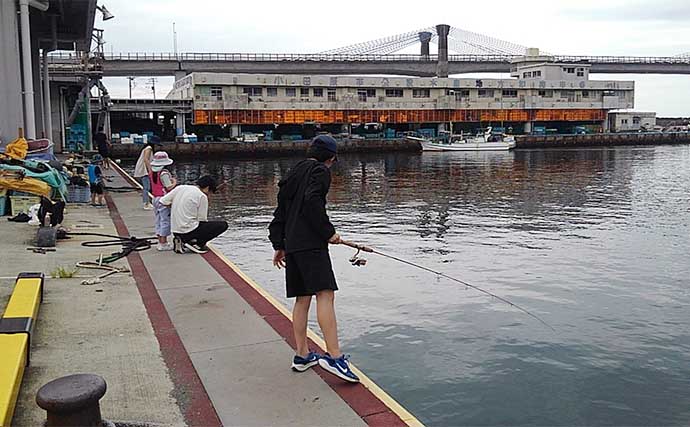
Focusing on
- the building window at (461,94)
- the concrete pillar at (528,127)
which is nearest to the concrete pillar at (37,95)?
the building window at (461,94)

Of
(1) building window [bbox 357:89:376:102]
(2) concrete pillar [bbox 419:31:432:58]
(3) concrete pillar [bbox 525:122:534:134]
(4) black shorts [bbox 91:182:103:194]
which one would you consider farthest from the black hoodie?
(2) concrete pillar [bbox 419:31:432:58]

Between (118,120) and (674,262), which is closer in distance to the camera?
(674,262)

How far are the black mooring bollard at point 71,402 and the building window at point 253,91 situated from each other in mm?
66634

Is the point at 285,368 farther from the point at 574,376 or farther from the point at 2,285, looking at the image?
the point at 2,285

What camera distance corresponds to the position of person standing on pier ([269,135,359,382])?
549cm

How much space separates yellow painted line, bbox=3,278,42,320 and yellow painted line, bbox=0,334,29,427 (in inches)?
33.1

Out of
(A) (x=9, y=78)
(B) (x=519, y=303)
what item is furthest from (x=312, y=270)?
(A) (x=9, y=78)

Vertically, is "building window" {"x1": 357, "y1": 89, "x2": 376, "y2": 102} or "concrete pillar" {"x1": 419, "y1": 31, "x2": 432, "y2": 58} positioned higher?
"concrete pillar" {"x1": 419, "y1": 31, "x2": 432, "y2": 58}

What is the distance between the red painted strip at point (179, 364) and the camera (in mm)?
4895

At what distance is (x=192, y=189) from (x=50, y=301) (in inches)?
131

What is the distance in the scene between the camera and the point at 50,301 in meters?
7.79

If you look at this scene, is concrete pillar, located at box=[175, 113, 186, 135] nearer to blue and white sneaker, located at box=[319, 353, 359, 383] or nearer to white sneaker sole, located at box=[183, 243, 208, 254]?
white sneaker sole, located at box=[183, 243, 208, 254]

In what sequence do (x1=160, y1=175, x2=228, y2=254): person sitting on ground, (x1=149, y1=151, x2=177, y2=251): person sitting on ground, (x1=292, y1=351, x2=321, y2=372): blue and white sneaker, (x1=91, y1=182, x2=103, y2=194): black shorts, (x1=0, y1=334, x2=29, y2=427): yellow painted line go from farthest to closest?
(x1=91, y1=182, x2=103, y2=194): black shorts
(x1=149, y1=151, x2=177, y2=251): person sitting on ground
(x1=160, y1=175, x2=228, y2=254): person sitting on ground
(x1=292, y1=351, x2=321, y2=372): blue and white sneaker
(x1=0, y1=334, x2=29, y2=427): yellow painted line

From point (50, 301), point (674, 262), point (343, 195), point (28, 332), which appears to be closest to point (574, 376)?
point (28, 332)
